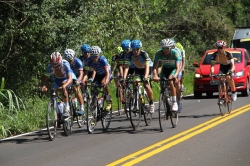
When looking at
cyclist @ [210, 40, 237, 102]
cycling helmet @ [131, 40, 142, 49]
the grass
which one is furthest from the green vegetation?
cyclist @ [210, 40, 237, 102]

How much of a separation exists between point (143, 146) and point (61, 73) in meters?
3.02

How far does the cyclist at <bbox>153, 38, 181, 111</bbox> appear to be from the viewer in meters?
14.2

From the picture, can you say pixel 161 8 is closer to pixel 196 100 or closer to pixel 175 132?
pixel 196 100

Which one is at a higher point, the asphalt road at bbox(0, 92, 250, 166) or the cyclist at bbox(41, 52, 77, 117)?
the cyclist at bbox(41, 52, 77, 117)

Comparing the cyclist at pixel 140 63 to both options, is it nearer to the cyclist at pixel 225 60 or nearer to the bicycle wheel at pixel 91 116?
the bicycle wheel at pixel 91 116

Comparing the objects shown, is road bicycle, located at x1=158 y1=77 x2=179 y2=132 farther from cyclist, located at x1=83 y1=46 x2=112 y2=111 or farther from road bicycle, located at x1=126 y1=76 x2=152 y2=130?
cyclist, located at x1=83 y1=46 x2=112 y2=111

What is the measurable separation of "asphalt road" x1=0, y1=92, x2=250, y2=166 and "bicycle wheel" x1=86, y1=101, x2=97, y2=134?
0.17m

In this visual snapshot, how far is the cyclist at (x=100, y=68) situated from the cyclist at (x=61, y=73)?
0.80m

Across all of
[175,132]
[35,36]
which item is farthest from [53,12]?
[175,132]

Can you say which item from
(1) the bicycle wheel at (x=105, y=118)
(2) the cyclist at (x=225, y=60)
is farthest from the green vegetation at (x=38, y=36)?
(2) the cyclist at (x=225, y=60)

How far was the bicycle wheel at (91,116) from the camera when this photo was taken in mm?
14039

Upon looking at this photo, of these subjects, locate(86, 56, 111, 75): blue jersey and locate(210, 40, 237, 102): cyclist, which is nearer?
locate(86, 56, 111, 75): blue jersey

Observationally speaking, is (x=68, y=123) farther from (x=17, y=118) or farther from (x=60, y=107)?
(x=17, y=118)

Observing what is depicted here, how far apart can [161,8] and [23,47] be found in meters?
12.7
